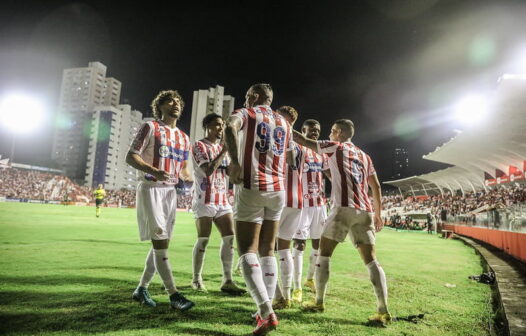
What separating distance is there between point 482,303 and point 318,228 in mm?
2628

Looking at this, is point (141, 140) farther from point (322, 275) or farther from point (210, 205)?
point (322, 275)

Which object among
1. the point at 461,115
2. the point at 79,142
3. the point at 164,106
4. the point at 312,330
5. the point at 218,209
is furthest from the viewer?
the point at 79,142

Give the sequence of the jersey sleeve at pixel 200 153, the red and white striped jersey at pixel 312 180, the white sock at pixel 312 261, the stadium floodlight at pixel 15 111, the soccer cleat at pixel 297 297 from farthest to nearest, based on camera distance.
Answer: the stadium floodlight at pixel 15 111, the red and white striped jersey at pixel 312 180, the white sock at pixel 312 261, the jersey sleeve at pixel 200 153, the soccer cleat at pixel 297 297

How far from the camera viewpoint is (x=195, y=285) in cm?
482

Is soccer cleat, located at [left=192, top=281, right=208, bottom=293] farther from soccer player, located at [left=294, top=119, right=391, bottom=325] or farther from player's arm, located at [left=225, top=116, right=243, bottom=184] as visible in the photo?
player's arm, located at [left=225, top=116, right=243, bottom=184]

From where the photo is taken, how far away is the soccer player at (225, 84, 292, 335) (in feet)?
10.2

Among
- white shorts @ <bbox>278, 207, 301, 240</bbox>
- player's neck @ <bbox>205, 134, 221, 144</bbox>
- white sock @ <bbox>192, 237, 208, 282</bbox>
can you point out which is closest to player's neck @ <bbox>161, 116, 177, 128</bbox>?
player's neck @ <bbox>205, 134, 221, 144</bbox>

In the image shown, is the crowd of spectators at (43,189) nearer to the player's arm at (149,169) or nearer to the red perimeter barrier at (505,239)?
the red perimeter barrier at (505,239)

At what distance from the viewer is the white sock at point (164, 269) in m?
3.79

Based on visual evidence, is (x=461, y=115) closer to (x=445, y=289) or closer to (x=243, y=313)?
(x=445, y=289)

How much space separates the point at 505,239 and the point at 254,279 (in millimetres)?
11146

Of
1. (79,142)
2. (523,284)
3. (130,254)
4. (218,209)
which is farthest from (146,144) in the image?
(79,142)

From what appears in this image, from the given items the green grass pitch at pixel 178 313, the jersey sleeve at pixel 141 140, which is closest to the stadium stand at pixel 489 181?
the green grass pitch at pixel 178 313

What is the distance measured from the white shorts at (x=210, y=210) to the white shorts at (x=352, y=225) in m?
1.87
